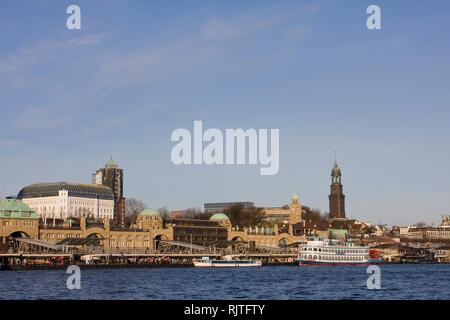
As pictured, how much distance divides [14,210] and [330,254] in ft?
219

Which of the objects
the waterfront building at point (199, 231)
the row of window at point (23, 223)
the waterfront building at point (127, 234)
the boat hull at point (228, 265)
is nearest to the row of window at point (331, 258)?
the boat hull at point (228, 265)

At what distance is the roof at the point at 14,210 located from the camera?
412 feet

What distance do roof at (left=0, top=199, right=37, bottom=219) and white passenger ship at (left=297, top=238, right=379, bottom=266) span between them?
5744cm

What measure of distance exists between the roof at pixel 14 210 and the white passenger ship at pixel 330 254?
57.4 meters

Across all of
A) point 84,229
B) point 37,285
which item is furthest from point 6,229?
point 37,285

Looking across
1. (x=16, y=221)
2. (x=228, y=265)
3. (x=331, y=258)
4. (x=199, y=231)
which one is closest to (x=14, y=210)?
(x=16, y=221)

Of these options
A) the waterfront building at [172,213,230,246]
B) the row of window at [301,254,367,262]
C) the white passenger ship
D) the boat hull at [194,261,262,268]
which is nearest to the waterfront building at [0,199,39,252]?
the boat hull at [194,261,262,268]

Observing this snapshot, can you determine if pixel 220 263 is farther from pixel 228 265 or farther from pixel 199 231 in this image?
pixel 199 231

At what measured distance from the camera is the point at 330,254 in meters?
140

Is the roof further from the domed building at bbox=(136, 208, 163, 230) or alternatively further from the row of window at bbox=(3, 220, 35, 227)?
the domed building at bbox=(136, 208, 163, 230)

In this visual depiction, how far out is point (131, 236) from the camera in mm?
147125
